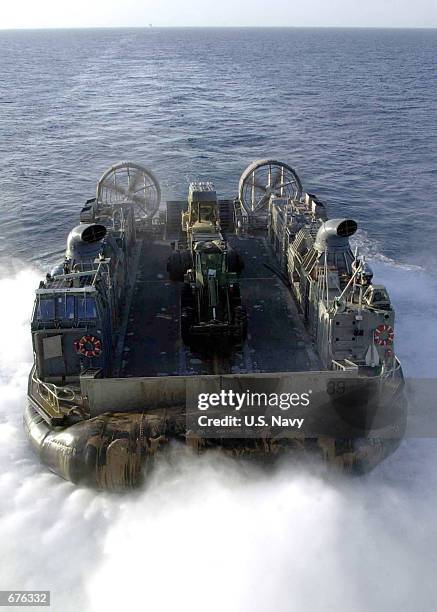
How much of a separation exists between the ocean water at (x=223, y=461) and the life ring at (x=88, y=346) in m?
2.87

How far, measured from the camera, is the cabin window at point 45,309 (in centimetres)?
1375

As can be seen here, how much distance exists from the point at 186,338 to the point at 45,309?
3599 mm

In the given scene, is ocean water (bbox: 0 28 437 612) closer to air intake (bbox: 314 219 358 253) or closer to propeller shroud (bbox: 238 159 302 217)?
air intake (bbox: 314 219 358 253)

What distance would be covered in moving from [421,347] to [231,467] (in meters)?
9.25

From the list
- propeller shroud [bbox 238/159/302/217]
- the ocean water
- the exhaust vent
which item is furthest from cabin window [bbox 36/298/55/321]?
propeller shroud [bbox 238/159/302/217]

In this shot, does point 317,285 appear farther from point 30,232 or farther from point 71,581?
point 30,232

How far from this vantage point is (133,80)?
76.0 m

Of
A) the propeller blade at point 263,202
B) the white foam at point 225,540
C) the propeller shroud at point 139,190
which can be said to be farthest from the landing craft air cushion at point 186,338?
the propeller blade at point 263,202

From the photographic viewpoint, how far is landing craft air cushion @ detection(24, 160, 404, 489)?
40.9 feet

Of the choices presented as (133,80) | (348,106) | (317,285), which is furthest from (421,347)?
(133,80)

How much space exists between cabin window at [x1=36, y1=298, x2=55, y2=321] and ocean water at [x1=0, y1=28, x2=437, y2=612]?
3334 millimetres

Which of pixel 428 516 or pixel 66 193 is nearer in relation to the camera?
pixel 428 516

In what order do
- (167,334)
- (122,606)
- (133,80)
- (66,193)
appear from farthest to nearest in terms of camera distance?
(133,80) → (66,193) → (167,334) → (122,606)

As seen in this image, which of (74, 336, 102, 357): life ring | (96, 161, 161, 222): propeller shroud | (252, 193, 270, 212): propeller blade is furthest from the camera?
(252, 193, 270, 212): propeller blade
